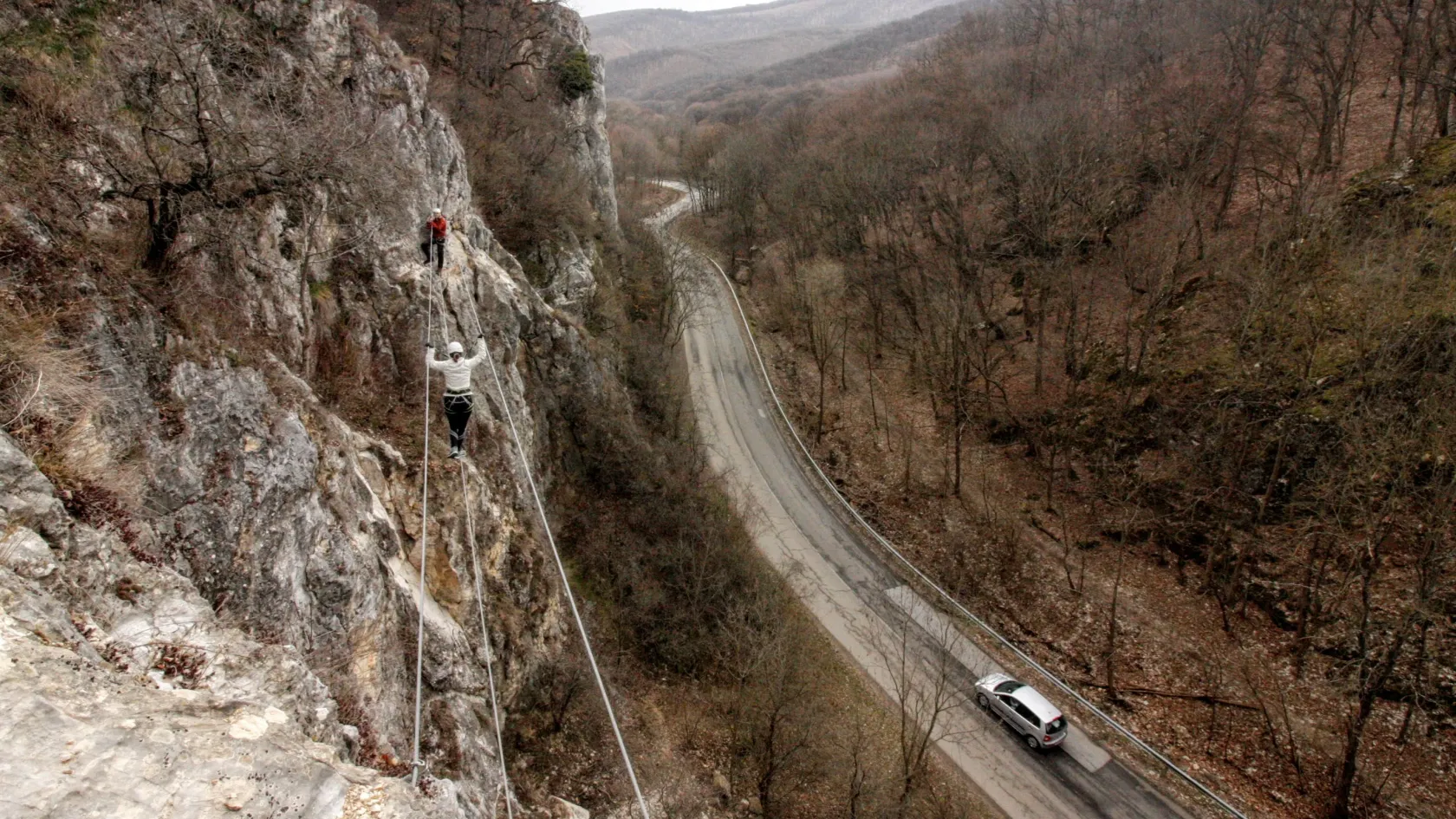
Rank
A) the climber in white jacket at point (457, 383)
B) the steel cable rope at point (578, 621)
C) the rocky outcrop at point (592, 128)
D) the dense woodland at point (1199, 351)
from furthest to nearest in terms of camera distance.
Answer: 1. the rocky outcrop at point (592, 128)
2. the dense woodland at point (1199, 351)
3. the climber in white jacket at point (457, 383)
4. the steel cable rope at point (578, 621)

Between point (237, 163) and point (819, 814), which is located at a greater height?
point (237, 163)

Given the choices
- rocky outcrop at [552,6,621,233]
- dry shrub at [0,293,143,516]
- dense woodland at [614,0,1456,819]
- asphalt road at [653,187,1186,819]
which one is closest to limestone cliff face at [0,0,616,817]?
dry shrub at [0,293,143,516]

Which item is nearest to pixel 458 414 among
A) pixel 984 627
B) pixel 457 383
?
pixel 457 383

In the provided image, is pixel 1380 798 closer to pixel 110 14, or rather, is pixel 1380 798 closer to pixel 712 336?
pixel 110 14

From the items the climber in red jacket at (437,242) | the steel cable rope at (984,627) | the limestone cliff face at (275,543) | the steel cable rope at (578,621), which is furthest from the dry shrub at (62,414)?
the steel cable rope at (984,627)

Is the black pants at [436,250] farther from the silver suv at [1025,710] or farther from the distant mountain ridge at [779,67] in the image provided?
the distant mountain ridge at [779,67]

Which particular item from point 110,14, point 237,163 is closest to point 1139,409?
point 237,163

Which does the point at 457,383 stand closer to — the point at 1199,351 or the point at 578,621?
the point at 578,621
